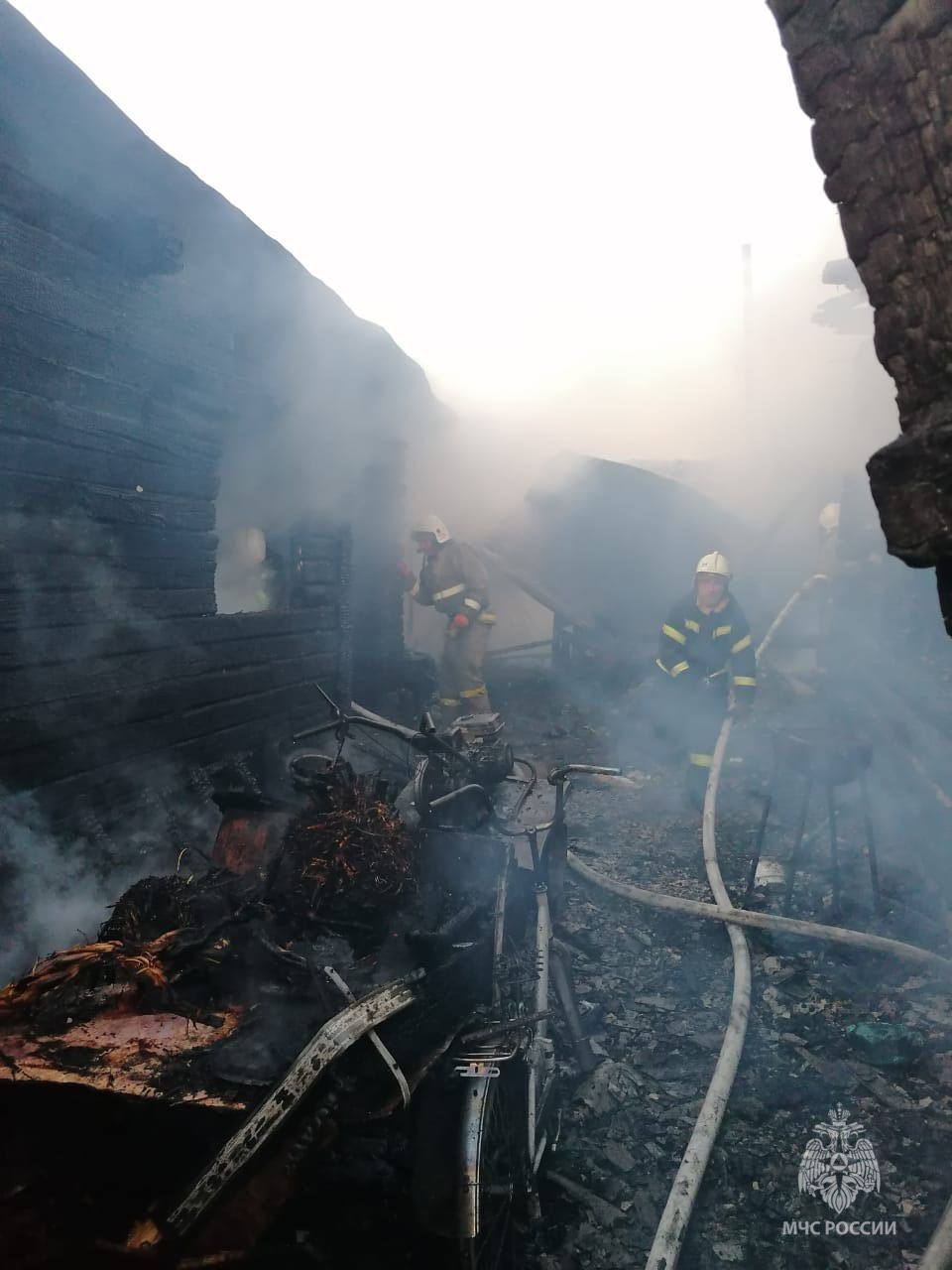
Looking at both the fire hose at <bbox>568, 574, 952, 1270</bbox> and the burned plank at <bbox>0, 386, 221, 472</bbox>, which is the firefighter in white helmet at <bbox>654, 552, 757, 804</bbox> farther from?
the burned plank at <bbox>0, 386, 221, 472</bbox>

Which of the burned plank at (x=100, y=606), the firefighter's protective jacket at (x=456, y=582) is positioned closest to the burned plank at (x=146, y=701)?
the burned plank at (x=100, y=606)

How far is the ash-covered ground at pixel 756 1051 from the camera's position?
2896 mm

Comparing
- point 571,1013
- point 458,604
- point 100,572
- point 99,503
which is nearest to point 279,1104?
point 571,1013

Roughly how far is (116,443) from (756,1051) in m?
5.63

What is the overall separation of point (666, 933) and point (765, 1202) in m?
2.15

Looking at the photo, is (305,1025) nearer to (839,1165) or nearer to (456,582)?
(839,1165)

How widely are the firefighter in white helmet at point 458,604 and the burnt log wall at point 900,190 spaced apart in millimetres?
9361

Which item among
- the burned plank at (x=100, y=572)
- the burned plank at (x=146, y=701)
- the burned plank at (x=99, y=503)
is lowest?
the burned plank at (x=146, y=701)

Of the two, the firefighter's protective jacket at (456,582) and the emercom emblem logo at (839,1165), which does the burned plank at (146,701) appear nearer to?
the firefighter's protective jacket at (456,582)

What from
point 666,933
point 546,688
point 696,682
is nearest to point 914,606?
point 696,682

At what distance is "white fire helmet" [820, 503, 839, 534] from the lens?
13.9 metres

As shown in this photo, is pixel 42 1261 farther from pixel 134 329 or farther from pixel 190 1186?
pixel 134 329

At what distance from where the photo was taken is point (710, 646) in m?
7.81

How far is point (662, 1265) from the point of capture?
7.79ft
